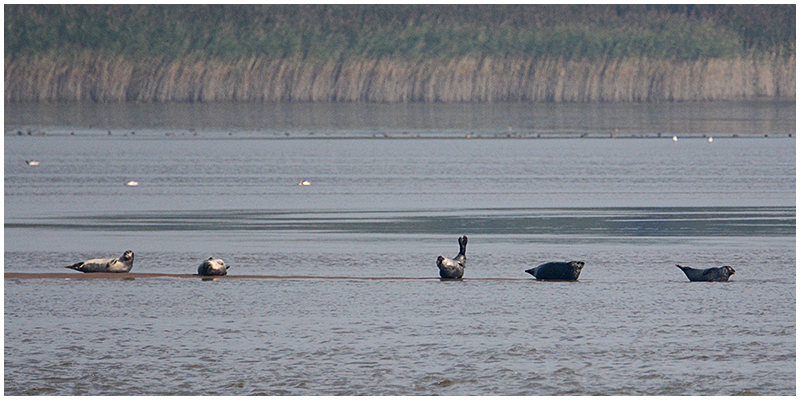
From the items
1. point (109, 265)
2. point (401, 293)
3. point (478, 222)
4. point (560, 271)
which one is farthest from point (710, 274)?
point (478, 222)

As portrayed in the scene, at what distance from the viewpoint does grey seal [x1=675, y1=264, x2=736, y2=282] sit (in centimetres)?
1473

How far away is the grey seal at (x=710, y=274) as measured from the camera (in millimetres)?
14734

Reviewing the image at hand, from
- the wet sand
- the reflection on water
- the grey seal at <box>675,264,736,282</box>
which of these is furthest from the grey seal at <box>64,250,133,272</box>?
the grey seal at <box>675,264,736,282</box>

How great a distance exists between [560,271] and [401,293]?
6.86 ft

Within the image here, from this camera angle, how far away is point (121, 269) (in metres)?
15.4

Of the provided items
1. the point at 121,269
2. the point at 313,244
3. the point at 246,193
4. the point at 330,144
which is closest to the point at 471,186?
the point at 246,193

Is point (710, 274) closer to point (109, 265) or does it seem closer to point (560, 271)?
point (560, 271)

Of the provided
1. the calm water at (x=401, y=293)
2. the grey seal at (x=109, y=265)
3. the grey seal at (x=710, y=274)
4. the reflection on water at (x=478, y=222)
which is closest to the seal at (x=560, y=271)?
the calm water at (x=401, y=293)

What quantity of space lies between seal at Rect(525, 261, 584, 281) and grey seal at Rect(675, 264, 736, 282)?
3.77ft

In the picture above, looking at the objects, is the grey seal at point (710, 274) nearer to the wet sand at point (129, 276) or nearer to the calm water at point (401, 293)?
the calm water at point (401, 293)

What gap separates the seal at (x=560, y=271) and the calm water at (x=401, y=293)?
21 centimetres

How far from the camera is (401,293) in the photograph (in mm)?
13969

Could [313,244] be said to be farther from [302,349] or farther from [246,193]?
[246,193]

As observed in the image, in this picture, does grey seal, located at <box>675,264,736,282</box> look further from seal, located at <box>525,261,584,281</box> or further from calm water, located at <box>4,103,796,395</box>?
seal, located at <box>525,261,584,281</box>
